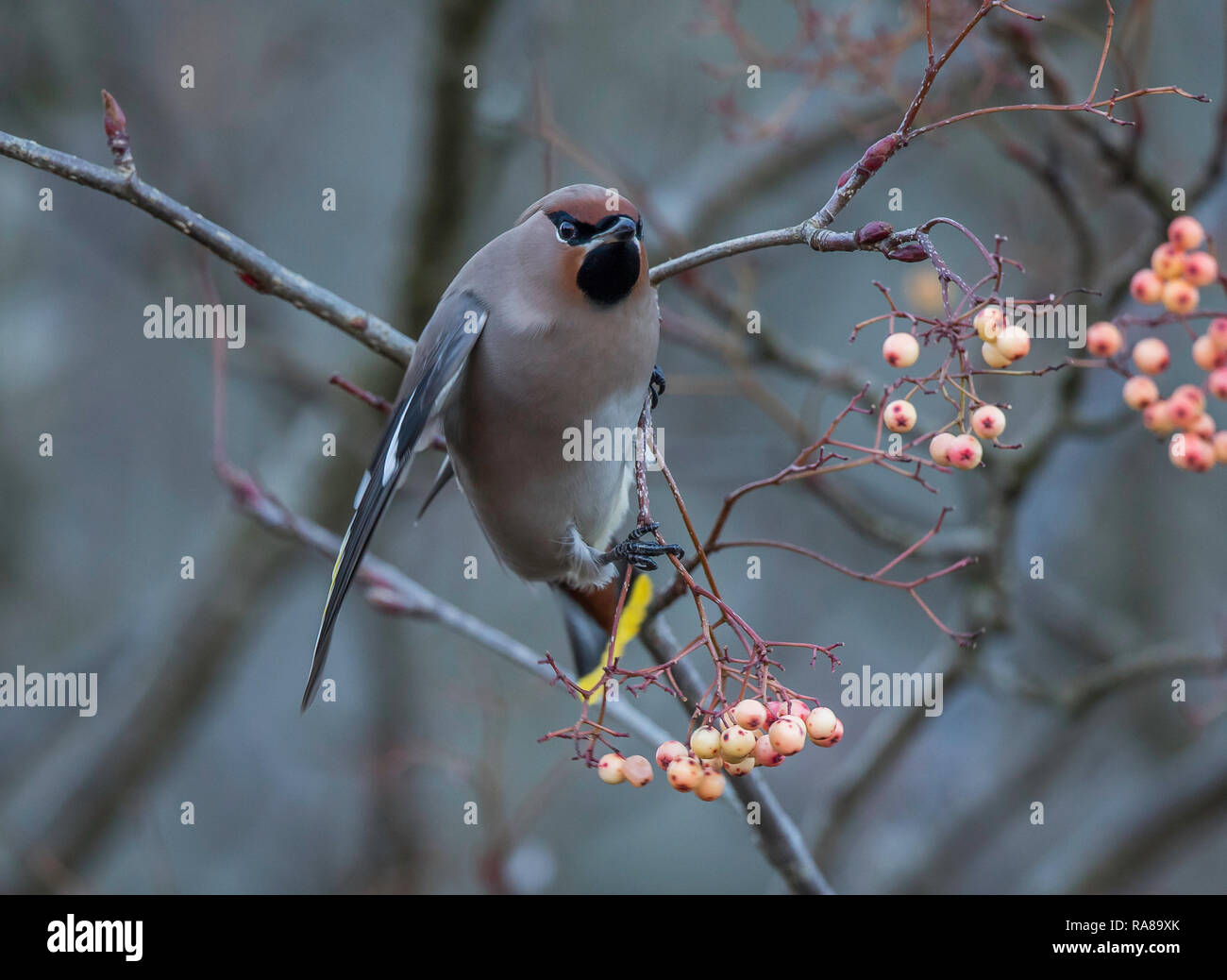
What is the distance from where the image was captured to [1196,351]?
7.69ft

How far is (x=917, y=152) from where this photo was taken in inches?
237

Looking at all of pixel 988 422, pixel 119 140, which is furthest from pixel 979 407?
pixel 119 140

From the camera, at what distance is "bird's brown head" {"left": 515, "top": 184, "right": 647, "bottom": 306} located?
245 centimetres

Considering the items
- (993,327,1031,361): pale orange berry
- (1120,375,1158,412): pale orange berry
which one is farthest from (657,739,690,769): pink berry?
(1120,375,1158,412): pale orange berry

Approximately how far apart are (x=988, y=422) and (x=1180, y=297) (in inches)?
26.8

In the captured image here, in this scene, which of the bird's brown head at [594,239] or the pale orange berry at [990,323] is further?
the bird's brown head at [594,239]

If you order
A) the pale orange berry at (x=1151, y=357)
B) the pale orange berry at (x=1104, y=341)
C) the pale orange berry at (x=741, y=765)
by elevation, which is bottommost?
the pale orange berry at (x=741, y=765)

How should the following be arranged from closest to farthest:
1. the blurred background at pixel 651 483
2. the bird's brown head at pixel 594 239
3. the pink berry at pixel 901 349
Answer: the pink berry at pixel 901 349 < the bird's brown head at pixel 594 239 < the blurred background at pixel 651 483

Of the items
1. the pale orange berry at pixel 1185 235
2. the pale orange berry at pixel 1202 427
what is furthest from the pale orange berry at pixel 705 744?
the pale orange berry at pixel 1185 235

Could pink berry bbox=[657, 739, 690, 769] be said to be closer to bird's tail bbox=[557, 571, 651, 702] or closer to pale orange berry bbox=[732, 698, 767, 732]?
pale orange berry bbox=[732, 698, 767, 732]

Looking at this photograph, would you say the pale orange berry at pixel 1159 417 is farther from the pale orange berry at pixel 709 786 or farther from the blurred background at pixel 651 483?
the pale orange berry at pixel 709 786

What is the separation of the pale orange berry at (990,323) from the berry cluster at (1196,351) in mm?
754

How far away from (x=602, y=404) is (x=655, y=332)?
20cm

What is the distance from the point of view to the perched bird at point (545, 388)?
2.47 m
